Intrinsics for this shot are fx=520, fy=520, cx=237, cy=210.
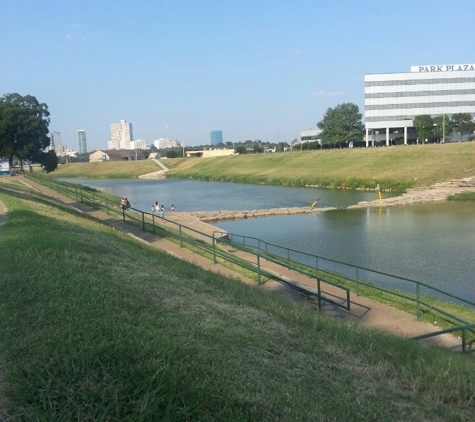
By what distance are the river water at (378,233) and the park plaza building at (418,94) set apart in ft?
134

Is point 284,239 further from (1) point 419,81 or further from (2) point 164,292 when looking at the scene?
(1) point 419,81

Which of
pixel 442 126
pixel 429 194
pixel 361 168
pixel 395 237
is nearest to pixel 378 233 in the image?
pixel 395 237

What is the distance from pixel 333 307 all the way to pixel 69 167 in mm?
119964

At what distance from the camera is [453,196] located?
1945 inches

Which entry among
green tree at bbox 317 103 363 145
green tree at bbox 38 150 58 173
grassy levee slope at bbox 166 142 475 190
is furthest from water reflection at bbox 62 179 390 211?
green tree at bbox 317 103 363 145

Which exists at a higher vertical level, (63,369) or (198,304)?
(63,369)

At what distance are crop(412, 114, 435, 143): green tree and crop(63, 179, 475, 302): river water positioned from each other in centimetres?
3474

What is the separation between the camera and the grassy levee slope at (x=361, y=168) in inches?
2379

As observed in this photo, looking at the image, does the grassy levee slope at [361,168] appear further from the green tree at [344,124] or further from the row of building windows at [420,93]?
the row of building windows at [420,93]

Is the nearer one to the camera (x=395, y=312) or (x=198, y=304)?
(x=198, y=304)

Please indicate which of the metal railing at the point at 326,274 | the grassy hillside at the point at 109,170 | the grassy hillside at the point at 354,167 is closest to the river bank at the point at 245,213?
the metal railing at the point at 326,274

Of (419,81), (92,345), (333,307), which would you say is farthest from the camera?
(419,81)

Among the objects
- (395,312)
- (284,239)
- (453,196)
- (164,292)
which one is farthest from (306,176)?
(164,292)

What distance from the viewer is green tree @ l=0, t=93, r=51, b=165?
4556 cm
